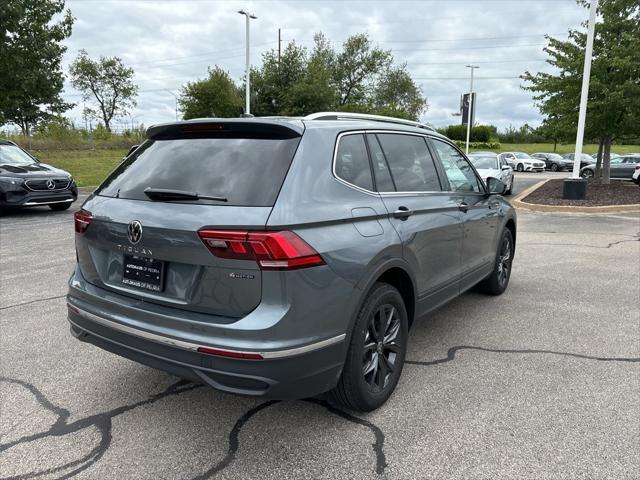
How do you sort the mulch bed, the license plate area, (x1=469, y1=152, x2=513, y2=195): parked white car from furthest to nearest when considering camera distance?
(x1=469, y1=152, x2=513, y2=195): parked white car → the mulch bed → the license plate area

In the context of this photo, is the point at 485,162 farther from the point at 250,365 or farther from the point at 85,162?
the point at 85,162

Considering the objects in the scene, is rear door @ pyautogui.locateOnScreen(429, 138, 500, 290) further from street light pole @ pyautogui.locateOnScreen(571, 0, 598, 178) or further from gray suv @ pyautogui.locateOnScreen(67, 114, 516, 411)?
street light pole @ pyautogui.locateOnScreen(571, 0, 598, 178)

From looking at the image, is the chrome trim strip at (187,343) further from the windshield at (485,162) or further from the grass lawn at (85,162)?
the grass lawn at (85,162)

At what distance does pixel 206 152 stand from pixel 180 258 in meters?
0.66

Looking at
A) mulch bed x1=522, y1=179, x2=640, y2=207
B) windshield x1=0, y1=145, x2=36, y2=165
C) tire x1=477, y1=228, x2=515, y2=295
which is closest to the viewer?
tire x1=477, y1=228, x2=515, y2=295

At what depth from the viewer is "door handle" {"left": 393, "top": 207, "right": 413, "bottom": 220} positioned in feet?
10.4

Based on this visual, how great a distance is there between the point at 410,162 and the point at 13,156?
1157 cm

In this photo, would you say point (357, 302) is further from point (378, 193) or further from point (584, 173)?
point (584, 173)

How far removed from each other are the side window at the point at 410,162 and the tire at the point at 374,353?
2.69 ft

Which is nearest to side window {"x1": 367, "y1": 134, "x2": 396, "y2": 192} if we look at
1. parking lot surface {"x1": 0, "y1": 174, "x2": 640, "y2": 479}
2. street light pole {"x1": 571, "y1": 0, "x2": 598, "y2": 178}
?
parking lot surface {"x1": 0, "y1": 174, "x2": 640, "y2": 479}

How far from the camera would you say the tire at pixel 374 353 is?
9.20 feet

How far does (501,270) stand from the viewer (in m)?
5.50

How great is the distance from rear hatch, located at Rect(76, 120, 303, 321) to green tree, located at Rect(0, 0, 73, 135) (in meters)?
16.0

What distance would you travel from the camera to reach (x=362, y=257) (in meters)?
2.76
